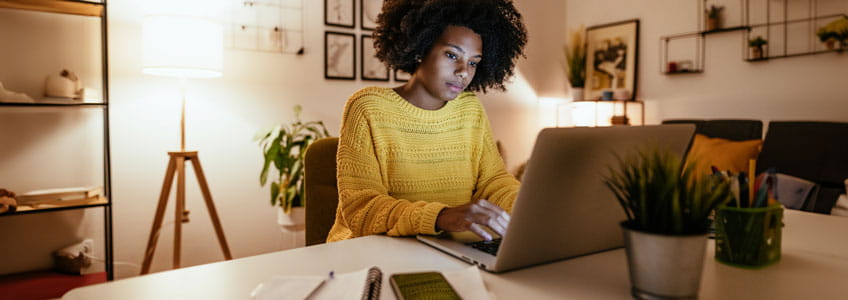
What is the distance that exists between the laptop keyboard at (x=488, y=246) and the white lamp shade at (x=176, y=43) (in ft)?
6.26

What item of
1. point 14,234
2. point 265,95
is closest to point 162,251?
point 14,234

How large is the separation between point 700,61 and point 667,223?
368cm

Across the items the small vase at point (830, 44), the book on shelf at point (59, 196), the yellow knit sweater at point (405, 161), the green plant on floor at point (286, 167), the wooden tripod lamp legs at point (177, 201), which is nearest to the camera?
the yellow knit sweater at point (405, 161)

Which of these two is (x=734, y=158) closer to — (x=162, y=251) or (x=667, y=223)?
(x=667, y=223)

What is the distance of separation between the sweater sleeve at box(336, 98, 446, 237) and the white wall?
10.2ft

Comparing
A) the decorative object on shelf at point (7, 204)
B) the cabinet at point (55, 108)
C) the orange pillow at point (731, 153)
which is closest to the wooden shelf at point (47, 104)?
the cabinet at point (55, 108)

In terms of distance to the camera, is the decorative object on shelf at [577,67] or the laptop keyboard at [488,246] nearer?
the laptop keyboard at [488,246]

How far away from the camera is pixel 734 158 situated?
118 inches

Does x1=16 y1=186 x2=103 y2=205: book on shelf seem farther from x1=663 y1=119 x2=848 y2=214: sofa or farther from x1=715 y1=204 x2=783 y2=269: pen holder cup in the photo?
x1=663 y1=119 x2=848 y2=214: sofa

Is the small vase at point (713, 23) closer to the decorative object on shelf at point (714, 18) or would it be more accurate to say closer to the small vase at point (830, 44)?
the decorative object on shelf at point (714, 18)

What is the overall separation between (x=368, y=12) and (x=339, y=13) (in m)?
0.23

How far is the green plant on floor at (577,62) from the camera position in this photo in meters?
4.42

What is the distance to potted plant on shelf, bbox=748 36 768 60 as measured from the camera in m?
3.39

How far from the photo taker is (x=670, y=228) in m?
0.60
